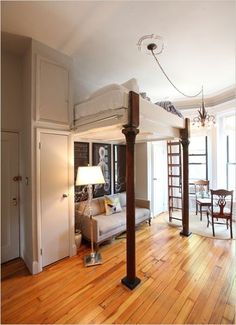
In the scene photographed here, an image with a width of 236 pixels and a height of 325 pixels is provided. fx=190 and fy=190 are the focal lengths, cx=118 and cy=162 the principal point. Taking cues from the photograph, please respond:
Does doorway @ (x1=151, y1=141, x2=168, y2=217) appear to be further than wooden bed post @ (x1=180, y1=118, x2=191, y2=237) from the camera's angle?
Yes

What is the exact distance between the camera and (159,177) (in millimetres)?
5348

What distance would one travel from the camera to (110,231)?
3.46 m

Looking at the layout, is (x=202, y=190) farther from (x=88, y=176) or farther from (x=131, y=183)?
(x=88, y=176)

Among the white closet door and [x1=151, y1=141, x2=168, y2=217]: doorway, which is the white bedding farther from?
[x1=151, y1=141, x2=168, y2=217]: doorway

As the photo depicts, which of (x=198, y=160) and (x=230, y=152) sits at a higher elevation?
(x=230, y=152)

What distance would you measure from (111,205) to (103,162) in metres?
1.01

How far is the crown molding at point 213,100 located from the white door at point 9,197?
14.3 feet

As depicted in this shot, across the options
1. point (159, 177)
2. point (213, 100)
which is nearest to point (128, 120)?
point (159, 177)

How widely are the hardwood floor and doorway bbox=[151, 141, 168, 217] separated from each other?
198cm

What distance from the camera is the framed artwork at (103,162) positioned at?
14.0 feet

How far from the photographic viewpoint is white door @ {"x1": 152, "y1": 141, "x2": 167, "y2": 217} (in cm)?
510

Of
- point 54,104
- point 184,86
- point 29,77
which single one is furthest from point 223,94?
point 29,77

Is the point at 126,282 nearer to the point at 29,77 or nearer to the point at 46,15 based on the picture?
the point at 29,77

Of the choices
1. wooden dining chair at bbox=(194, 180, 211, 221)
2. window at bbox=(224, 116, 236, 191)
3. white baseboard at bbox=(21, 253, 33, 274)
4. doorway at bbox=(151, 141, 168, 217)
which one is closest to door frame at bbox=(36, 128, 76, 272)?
white baseboard at bbox=(21, 253, 33, 274)
